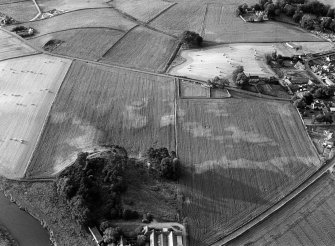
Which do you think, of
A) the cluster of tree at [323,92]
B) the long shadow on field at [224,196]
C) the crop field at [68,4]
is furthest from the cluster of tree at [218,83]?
the crop field at [68,4]

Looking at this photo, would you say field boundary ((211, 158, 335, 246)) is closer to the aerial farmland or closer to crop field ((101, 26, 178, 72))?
the aerial farmland

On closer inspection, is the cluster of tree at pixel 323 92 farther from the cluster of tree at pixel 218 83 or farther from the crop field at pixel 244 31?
the crop field at pixel 244 31

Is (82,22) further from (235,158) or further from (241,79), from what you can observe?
(235,158)

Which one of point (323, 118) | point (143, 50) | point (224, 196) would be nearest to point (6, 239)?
point (224, 196)

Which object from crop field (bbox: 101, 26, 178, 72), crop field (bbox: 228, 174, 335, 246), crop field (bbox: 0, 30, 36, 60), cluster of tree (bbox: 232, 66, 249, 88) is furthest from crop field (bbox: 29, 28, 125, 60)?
crop field (bbox: 228, 174, 335, 246)

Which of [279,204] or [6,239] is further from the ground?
[279,204]
